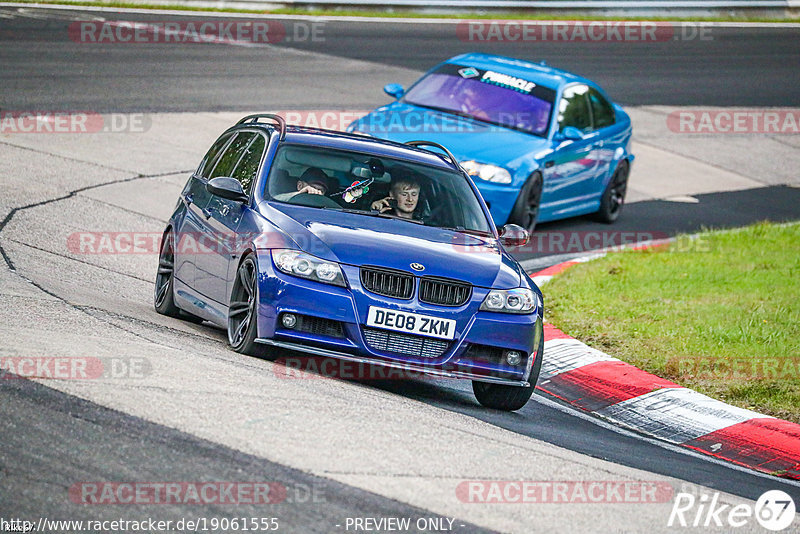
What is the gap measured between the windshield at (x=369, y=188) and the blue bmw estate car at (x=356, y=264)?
0.01 meters

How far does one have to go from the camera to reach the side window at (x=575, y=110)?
15.0 metres

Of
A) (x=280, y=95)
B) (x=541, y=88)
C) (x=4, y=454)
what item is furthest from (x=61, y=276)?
(x=280, y=95)

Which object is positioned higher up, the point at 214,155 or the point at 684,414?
the point at 214,155

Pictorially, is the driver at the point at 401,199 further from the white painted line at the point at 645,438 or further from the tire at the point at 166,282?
the tire at the point at 166,282

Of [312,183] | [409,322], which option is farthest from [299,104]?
[409,322]

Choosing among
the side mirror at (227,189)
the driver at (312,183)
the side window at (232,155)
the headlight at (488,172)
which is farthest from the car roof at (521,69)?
the side mirror at (227,189)

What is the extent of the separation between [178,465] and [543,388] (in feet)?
13.9

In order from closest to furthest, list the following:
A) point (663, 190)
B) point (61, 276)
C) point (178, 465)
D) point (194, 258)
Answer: point (178, 465) → point (194, 258) → point (61, 276) → point (663, 190)

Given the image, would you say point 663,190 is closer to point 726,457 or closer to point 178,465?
point 726,457

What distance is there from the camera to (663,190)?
18.6 metres

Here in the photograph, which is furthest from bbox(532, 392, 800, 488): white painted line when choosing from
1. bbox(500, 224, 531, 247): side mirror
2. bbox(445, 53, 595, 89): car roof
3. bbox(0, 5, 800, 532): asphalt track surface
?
bbox(445, 53, 595, 89): car roof

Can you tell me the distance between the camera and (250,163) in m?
8.84

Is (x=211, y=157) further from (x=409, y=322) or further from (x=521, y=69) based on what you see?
(x=521, y=69)

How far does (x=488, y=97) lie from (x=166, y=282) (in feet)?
21.8
